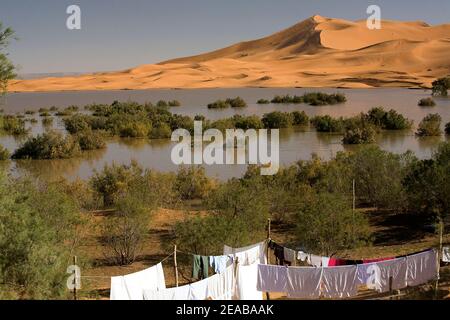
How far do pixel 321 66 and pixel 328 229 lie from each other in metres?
71.0

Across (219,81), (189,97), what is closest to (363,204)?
(189,97)

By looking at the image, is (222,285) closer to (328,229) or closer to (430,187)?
(328,229)

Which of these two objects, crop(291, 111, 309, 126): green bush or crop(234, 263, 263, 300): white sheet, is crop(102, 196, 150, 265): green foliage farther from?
crop(291, 111, 309, 126): green bush

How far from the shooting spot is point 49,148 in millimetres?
26047

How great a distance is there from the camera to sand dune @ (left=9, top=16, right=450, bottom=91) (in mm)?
67562

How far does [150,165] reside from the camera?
23969 mm

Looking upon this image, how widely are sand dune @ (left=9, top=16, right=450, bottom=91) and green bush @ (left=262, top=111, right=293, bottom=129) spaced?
27.5 m

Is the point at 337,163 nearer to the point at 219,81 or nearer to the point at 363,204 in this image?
the point at 363,204

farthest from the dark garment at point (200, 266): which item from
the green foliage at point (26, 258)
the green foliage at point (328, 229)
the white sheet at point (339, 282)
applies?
the green foliage at point (328, 229)

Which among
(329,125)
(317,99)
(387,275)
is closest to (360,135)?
(329,125)

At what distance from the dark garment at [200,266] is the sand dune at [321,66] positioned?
165 feet

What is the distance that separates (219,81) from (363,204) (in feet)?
189

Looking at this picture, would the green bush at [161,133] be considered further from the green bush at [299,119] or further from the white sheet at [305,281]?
the white sheet at [305,281]

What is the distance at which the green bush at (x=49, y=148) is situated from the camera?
2591cm
